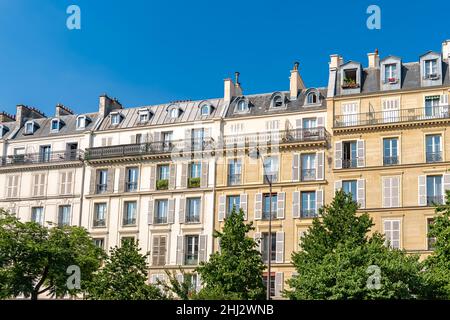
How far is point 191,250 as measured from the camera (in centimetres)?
5575

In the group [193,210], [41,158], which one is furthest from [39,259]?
[41,158]

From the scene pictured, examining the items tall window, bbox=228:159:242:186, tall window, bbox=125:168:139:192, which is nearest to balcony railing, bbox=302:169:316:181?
tall window, bbox=228:159:242:186

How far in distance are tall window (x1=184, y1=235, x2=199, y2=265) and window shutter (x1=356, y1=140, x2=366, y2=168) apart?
43.1ft

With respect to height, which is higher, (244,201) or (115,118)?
(115,118)

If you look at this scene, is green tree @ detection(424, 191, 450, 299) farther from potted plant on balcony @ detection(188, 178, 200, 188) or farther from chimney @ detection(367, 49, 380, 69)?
potted plant on balcony @ detection(188, 178, 200, 188)

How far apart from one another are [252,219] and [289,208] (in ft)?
9.42

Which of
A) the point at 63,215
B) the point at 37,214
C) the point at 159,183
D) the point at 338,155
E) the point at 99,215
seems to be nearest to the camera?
the point at 338,155

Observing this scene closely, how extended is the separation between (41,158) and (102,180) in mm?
6819

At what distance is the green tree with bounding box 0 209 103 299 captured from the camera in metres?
46.8

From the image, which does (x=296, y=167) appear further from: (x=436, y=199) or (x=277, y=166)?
(x=436, y=199)

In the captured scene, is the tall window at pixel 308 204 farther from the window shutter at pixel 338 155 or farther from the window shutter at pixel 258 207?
the window shutter at pixel 258 207

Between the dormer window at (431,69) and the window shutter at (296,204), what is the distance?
40.9 feet
